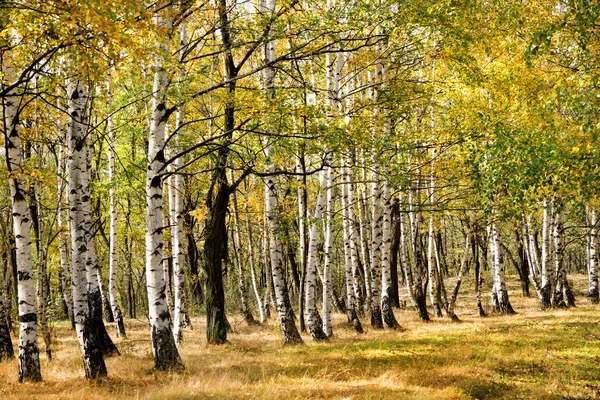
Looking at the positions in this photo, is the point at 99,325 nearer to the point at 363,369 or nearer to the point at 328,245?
the point at 328,245

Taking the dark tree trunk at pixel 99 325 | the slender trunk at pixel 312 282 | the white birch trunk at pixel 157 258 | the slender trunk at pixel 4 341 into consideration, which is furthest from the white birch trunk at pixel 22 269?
the slender trunk at pixel 312 282

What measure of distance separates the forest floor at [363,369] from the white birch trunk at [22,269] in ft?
1.45

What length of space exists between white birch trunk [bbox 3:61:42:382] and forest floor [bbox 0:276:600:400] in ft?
1.45

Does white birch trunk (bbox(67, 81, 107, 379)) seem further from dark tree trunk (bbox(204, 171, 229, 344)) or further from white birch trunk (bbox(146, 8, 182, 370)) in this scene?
dark tree trunk (bbox(204, 171, 229, 344))

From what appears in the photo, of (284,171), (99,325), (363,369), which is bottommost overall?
(363,369)

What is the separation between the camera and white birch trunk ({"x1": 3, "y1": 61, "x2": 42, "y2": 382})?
8742mm

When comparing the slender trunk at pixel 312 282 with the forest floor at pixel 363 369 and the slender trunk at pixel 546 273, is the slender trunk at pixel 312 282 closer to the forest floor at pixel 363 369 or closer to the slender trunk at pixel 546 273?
the forest floor at pixel 363 369

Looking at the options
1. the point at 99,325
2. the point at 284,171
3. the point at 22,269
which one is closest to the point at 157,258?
the point at 22,269

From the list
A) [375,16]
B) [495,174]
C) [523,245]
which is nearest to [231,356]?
[495,174]

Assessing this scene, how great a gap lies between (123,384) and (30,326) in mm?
2148

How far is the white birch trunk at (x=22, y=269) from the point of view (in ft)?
28.7

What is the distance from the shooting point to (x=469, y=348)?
1170 cm

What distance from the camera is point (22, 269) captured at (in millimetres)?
8875

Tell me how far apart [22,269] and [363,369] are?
22.3ft
